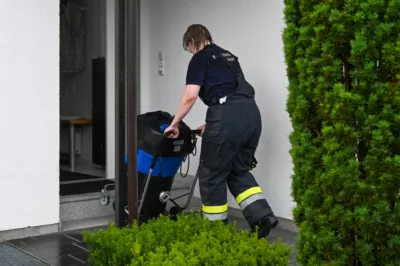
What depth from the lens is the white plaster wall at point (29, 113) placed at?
5.23m

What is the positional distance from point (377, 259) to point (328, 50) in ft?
2.84

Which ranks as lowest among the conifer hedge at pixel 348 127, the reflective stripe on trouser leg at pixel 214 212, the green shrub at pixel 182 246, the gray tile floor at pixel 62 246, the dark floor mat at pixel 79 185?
the gray tile floor at pixel 62 246

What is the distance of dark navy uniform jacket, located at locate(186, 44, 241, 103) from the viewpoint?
196 inches

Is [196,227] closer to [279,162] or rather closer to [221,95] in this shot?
[221,95]

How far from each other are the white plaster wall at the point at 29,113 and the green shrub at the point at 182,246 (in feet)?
7.20

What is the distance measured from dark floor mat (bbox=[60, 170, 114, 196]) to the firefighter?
5.50 feet

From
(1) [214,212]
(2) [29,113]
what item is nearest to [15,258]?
(2) [29,113]

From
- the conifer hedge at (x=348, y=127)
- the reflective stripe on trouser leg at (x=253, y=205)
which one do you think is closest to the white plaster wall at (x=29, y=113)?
the reflective stripe on trouser leg at (x=253, y=205)

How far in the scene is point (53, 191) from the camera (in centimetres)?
552

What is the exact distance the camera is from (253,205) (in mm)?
5055

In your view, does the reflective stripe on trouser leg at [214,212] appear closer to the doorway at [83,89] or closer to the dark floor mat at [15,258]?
the dark floor mat at [15,258]

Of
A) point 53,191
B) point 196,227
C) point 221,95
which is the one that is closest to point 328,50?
point 196,227

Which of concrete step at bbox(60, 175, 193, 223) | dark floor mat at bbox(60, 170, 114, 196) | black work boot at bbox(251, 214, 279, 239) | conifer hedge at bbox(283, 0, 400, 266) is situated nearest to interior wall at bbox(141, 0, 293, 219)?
black work boot at bbox(251, 214, 279, 239)

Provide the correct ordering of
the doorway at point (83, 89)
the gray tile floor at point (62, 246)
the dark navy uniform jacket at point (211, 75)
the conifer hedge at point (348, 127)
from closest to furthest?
the conifer hedge at point (348, 127) → the gray tile floor at point (62, 246) → the dark navy uniform jacket at point (211, 75) → the doorway at point (83, 89)
